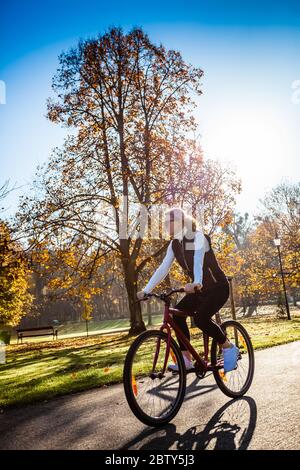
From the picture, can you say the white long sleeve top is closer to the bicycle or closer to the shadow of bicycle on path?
the bicycle

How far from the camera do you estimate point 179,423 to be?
3.43 m

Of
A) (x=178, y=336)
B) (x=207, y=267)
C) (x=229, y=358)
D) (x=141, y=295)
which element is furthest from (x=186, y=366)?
(x=207, y=267)

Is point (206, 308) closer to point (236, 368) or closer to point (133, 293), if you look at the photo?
point (236, 368)

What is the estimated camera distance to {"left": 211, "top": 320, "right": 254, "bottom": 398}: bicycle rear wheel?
13.6 ft

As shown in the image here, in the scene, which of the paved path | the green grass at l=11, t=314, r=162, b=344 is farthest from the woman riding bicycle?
the green grass at l=11, t=314, r=162, b=344

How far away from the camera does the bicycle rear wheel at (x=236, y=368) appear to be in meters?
4.15

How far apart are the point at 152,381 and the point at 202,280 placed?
1314mm

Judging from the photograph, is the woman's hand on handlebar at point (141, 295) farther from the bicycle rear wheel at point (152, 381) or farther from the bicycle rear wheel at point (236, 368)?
the bicycle rear wheel at point (236, 368)

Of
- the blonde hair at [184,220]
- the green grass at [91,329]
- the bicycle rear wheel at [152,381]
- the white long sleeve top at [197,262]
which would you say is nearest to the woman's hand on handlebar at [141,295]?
the white long sleeve top at [197,262]

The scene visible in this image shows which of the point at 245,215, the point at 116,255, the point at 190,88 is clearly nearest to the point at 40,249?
the point at 116,255

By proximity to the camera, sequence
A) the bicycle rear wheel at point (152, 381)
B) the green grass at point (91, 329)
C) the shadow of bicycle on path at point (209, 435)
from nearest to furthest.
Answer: the shadow of bicycle on path at point (209, 435)
the bicycle rear wheel at point (152, 381)
the green grass at point (91, 329)

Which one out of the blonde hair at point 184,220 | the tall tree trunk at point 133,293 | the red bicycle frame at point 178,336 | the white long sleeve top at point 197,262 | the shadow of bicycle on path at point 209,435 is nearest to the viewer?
the shadow of bicycle on path at point 209,435

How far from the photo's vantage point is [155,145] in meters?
17.2

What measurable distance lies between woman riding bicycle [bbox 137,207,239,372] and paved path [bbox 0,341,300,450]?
0.57 meters
